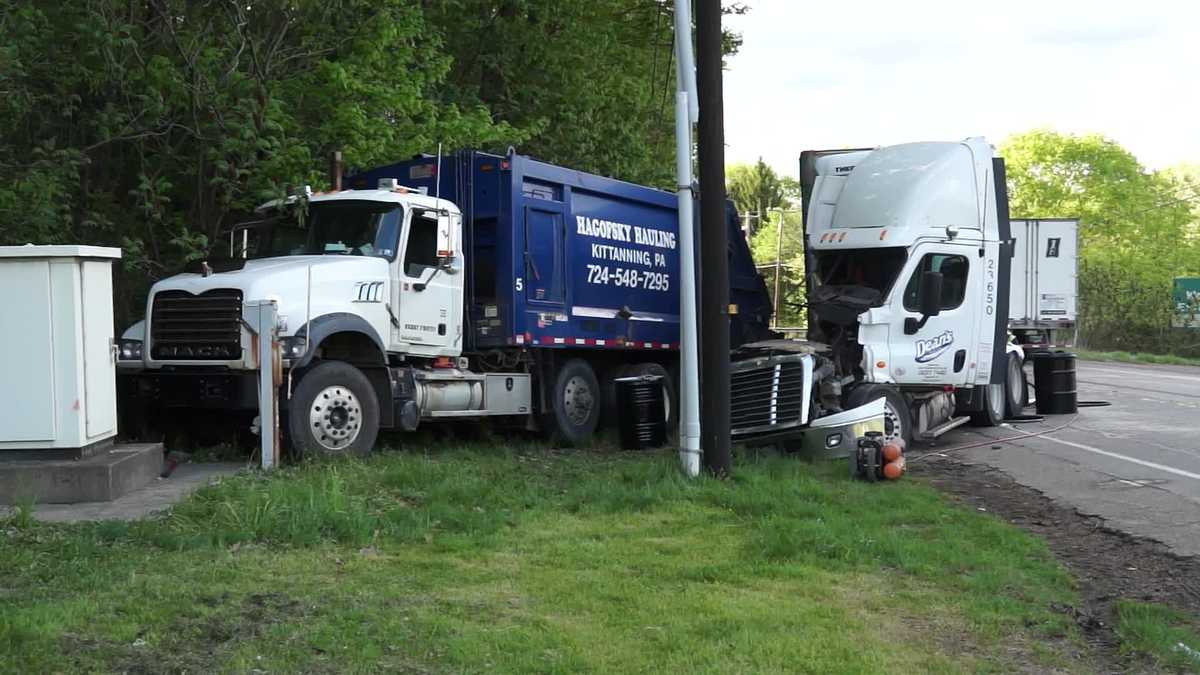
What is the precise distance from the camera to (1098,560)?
27.1ft

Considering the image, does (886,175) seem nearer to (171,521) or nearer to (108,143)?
Answer: (108,143)

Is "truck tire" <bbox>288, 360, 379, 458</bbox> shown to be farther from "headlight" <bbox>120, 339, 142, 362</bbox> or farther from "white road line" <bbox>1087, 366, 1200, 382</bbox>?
"white road line" <bbox>1087, 366, 1200, 382</bbox>

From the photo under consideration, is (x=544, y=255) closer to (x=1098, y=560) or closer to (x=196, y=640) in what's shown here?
(x=1098, y=560)

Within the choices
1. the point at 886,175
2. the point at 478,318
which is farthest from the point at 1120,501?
the point at 478,318

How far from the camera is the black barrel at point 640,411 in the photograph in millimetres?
14117

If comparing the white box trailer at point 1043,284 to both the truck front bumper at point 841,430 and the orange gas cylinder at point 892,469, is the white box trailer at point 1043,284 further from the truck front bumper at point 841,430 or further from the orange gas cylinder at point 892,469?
the orange gas cylinder at point 892,469

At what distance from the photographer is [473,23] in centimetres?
2039

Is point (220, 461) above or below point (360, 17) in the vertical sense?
below

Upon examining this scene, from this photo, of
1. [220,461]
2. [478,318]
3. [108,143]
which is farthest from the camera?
[478,318]

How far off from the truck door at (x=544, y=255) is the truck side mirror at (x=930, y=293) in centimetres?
430

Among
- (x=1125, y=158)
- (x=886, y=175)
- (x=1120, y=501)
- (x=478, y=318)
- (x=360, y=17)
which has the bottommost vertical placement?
(x=1120, y=501)

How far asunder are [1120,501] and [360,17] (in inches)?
397

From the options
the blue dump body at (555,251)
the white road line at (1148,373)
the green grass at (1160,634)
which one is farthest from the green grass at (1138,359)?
the green grass at (1160,634)

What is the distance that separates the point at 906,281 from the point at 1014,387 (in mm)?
4689
